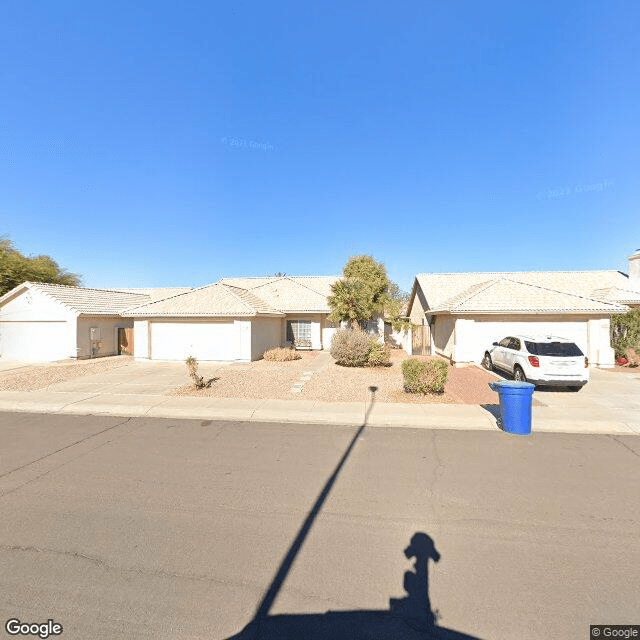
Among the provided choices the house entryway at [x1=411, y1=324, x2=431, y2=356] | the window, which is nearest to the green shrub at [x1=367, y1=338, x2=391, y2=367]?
the house entryway at [x1=411, y1=324, x2=431, y2=356]

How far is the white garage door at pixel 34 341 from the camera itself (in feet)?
63.9

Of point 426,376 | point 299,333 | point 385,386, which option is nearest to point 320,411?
point 426,376

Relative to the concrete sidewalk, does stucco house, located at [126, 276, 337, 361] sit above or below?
above

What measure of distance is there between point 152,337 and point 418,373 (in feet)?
47.2

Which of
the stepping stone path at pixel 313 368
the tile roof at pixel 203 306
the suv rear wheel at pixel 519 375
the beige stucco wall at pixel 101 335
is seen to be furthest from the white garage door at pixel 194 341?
the suv rear wheel at pixel 519 375

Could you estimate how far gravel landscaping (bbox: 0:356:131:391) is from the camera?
12.5 meters

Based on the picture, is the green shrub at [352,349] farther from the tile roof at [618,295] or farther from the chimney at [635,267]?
the chimney at [635,267]

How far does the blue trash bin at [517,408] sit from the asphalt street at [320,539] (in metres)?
0.69

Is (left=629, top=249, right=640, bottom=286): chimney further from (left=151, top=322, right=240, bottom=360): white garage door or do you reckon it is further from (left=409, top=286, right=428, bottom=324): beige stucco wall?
(left=151, top=322, right=240, bottom=360): white garage door

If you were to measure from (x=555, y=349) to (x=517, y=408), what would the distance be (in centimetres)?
538

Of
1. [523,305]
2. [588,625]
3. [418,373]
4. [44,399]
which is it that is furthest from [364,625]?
[523,305]

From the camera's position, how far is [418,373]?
34.4ft

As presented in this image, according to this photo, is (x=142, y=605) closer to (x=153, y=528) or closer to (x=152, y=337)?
(x=153, y=528)

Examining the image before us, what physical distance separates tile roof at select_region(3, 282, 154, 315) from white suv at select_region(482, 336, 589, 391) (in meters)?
21.8
